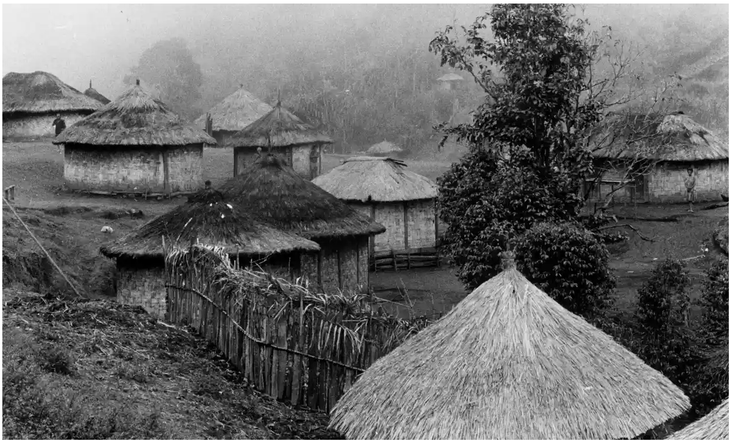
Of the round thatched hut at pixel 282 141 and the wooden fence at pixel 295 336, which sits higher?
the round thatched hut at pixel 282 141

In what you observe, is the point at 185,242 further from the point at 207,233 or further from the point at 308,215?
the point at 308,215

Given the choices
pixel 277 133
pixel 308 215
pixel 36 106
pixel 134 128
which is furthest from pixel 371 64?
pixel 308 215

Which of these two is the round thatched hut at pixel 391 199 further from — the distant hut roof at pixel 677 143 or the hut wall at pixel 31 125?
the hut wall at pixel 31 125

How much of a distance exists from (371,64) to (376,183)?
3758cm

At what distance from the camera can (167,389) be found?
9.77m

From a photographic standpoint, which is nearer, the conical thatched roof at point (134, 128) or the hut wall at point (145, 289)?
the hut wall at point (145, 289)

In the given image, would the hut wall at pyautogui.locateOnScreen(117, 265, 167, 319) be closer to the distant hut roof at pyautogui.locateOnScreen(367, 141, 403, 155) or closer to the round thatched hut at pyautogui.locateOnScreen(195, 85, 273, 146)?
the round thatched hut at pyautogui.locateOnScreen(195, 85, 273, 146)

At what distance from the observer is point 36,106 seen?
34250mm

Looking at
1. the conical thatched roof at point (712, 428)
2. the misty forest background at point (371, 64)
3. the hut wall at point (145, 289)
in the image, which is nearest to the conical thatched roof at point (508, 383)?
the conical thatched roof at point (712, 428)

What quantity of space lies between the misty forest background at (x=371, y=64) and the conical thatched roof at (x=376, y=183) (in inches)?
682

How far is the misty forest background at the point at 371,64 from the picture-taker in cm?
5147

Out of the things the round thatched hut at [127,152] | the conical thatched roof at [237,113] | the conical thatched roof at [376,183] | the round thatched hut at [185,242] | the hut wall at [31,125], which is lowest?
the round thatched hut at [185,242]

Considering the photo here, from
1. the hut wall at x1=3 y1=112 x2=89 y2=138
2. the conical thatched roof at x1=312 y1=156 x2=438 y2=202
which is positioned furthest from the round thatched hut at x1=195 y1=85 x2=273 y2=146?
the conical thatched roof at x1=312 y1=156 x2=438 y2=202

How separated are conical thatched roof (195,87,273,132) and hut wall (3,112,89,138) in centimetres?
705
